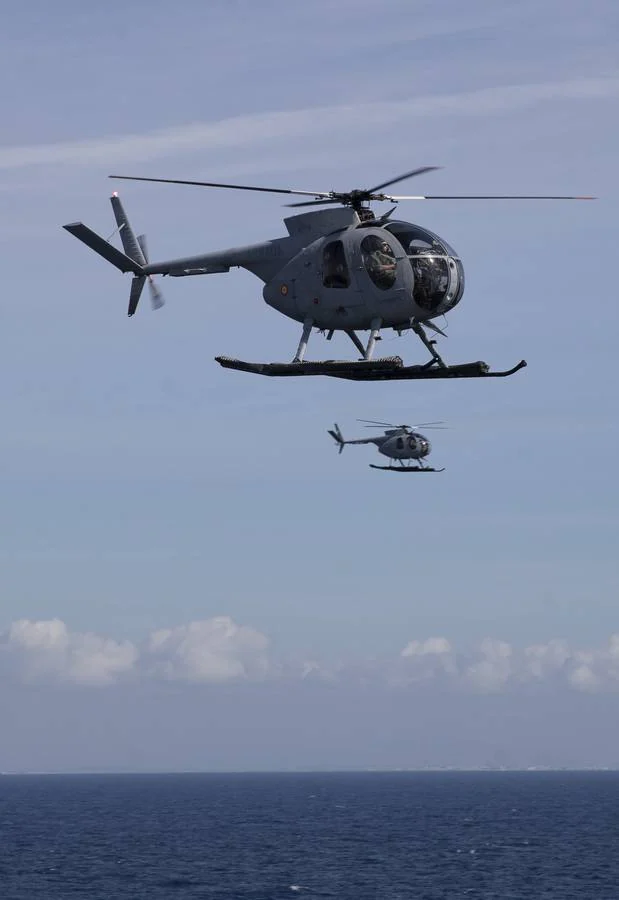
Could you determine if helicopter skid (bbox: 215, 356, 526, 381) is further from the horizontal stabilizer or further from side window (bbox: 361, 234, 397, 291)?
the horizontal stabilizer

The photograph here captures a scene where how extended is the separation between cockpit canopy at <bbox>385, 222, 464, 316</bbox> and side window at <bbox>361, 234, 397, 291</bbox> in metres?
0.57

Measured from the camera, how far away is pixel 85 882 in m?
134

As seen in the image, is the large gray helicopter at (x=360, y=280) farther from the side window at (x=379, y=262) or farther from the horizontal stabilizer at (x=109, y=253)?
the horizontal stabilizer at (x=109, y=253)

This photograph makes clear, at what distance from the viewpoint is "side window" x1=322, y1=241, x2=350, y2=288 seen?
4209 cm

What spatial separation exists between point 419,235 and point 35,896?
328 feet

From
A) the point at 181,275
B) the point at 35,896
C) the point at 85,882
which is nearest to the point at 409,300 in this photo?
the point at 181,275

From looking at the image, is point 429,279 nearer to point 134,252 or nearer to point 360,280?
point 360,280

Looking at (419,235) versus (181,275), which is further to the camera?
(181,275)

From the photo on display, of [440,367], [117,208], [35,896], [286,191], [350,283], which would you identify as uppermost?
[117,208]

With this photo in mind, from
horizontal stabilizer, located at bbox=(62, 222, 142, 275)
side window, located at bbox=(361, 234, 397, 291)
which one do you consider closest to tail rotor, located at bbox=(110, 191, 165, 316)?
horizontal stabilizer, located at bbox=(62, 222, 142, 275)

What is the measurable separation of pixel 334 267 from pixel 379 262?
190cm

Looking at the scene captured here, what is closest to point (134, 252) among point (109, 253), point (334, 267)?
point (109, 253)

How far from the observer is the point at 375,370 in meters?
40.6

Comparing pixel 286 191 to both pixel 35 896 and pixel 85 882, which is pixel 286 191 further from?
pixel 85 882
